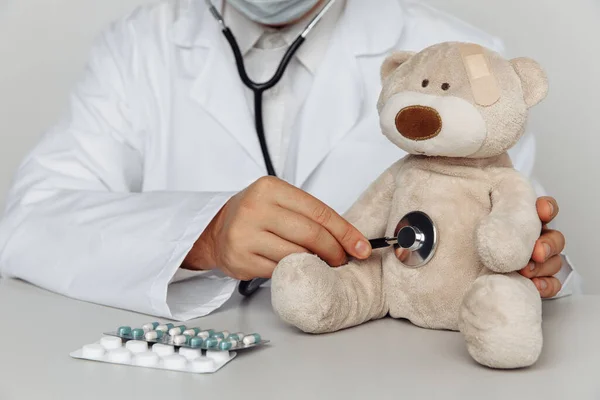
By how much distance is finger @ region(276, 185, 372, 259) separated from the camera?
2.78 feet

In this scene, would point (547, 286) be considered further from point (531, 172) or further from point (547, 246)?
point (531, 172)

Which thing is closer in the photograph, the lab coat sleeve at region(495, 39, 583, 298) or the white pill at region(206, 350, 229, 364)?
the white pill at region(206, 350, 229, 364)

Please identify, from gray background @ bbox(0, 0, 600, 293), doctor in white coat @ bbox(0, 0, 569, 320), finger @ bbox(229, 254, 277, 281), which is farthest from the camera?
gray background @ bbox(0, 0, 600, 293)

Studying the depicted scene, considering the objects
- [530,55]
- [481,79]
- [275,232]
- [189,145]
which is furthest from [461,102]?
[530,55]

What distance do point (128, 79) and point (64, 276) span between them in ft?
1.50

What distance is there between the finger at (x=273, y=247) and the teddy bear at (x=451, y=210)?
66 mm

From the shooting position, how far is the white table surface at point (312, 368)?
69 centimetres

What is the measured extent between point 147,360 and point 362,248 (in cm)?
24

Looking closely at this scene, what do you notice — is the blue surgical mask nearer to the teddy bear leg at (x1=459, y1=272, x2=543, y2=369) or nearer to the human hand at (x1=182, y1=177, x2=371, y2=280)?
the human hand at (x1=182, y1=177, x2=371, y2=280)

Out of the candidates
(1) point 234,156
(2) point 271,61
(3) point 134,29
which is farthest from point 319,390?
(3) point 134,29

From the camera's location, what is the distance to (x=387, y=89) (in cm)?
83

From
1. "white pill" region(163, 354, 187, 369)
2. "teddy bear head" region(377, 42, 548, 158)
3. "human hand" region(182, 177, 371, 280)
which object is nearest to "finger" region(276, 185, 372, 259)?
"human hand" region(182, 177, 371, 280)

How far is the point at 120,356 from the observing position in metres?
0.76

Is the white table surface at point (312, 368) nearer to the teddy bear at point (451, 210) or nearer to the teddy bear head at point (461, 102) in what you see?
the teddy bear at point (451, 210)
